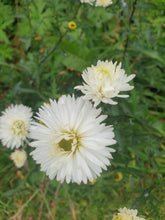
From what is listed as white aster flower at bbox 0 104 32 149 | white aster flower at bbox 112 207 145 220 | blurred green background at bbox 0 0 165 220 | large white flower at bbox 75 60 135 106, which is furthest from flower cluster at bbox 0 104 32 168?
white aster flower at bbox 112 207 145 220

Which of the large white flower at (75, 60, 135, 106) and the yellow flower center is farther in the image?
the yellow flower center

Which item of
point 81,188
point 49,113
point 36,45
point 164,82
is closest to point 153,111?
point 164,82

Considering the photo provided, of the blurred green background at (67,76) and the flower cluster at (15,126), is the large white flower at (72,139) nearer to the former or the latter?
the flower cluster at (15,126)

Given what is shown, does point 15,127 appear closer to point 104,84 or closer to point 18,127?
point 18,127

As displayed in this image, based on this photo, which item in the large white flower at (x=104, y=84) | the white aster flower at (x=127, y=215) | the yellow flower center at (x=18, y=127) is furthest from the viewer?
the yellow flower center at (x=18, y=127)

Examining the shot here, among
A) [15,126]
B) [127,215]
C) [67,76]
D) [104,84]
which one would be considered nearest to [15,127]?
[15,126]

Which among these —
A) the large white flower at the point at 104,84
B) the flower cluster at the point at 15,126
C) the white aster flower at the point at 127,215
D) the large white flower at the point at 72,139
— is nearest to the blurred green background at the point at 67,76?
the flower cluster at the point at 15,126

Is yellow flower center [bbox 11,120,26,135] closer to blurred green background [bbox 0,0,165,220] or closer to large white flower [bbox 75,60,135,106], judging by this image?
blurred green background [bbox 0,0,165,220]

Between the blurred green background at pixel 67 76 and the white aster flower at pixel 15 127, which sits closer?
the white aster flower at pixel 15 127
